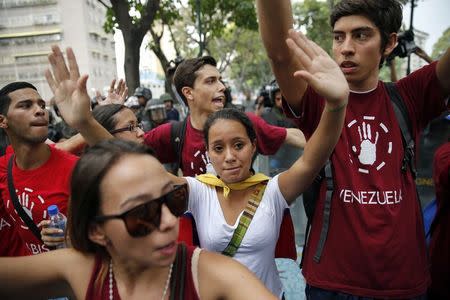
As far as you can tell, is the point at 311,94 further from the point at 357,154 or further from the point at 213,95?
the point at 213,95

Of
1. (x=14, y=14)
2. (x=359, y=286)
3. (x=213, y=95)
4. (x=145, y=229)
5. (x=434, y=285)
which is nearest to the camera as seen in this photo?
(x=145, y=229)

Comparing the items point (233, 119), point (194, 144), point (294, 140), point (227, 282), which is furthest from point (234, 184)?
point (294, 140)

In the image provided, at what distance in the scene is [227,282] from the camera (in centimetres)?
139

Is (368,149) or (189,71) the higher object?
(189,71)

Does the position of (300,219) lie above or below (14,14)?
below

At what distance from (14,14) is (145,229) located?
14.7 feet

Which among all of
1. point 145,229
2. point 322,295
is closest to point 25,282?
point 145,229

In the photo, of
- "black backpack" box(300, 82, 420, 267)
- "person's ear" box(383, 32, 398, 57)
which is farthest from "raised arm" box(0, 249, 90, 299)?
"person's ear" box(383, 32, 398, 57)

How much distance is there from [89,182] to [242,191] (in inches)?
39.1

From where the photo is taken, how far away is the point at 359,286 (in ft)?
5.96

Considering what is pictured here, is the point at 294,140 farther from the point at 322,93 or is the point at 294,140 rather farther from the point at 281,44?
the point at 322,93

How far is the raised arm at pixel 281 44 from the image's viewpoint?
172cm

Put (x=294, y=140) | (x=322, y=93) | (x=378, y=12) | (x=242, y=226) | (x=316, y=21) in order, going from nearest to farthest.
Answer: (x=322, y=93) < (x=378, y=12) < (x=242, y=226) < (x=294, y=140) < (x=316, y=21)

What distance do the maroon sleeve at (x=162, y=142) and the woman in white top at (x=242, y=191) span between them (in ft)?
3.01
